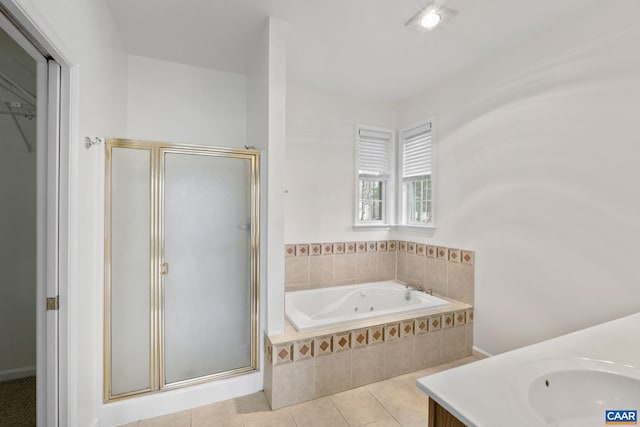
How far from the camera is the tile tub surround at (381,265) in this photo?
2.82 metres

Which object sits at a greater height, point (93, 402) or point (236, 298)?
point (236, 298)

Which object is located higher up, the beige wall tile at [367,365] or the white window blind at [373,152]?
the white window blind at [373,152]

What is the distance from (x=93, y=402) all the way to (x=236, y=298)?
38.1 inches

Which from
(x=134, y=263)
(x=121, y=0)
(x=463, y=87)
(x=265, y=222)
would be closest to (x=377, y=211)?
(x=463, y=87)

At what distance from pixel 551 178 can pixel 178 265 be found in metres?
2.75

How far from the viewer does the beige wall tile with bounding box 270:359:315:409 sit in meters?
1.95

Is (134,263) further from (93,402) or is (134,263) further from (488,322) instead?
(488,322)

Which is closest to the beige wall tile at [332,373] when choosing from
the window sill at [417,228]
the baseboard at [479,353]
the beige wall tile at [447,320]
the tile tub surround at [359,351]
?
the tile tub surround at [359,351]

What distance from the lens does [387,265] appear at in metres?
3.57

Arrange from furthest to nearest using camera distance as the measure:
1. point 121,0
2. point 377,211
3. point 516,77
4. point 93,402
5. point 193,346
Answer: point 377,211 < point 516,77 < point 193,346 < point 121,0 < point 93,402

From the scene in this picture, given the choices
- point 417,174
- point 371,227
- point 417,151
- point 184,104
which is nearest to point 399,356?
point 371,227

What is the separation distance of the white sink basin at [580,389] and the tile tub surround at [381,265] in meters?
1.79

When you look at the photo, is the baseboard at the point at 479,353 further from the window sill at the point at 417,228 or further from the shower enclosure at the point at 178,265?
the shower enclosure at the point at 178,265

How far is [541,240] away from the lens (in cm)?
217
